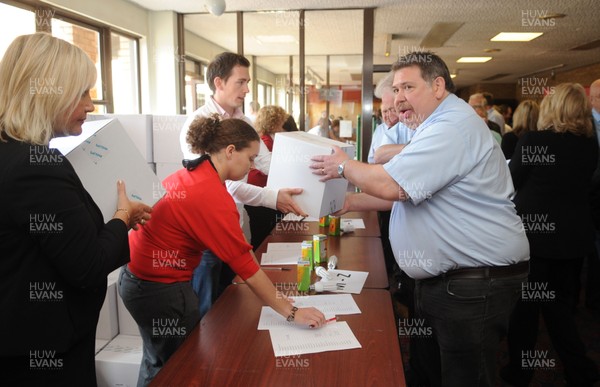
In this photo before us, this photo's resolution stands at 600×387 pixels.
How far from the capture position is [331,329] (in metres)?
1.54

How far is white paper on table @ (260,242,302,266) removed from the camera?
7.65 ft

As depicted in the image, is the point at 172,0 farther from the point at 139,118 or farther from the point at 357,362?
the point at 357,362

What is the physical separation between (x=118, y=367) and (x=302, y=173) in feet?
4.50

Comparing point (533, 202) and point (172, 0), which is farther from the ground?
point (172, 0)

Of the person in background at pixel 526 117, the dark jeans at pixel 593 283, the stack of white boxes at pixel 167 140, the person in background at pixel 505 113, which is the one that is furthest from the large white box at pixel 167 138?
the person in background at pixel 505 113

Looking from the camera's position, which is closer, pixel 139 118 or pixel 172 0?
pixel 139 118

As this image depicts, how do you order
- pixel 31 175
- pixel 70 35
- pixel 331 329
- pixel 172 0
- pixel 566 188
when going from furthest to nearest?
pixel 172 0 → pixel 70 35 → pixel 566 188 → pixel 331 329 → pixel 31 175

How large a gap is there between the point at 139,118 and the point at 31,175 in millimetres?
2325

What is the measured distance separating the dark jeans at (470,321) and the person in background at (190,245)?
488mm

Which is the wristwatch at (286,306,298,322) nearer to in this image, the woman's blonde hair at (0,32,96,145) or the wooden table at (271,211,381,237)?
the woman's blonde hair at (0,32,96,145)

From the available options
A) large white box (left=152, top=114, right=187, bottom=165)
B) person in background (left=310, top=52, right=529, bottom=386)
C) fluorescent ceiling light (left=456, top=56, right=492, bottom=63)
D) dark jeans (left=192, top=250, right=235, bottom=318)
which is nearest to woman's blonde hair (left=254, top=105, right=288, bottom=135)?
large white box (left=152, top=114, right=187, bottom=165)

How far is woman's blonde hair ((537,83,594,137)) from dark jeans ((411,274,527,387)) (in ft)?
3.73

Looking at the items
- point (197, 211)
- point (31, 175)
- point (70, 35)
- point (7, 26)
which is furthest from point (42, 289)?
point (70, 35)

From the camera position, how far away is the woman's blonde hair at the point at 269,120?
4.08 m
